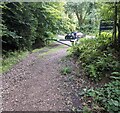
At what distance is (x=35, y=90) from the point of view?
4652mm

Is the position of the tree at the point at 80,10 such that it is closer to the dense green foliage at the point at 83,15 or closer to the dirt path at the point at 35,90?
the dense green foliage at the point at 83,15

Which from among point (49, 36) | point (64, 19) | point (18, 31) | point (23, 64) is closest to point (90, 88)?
point (23, 64)

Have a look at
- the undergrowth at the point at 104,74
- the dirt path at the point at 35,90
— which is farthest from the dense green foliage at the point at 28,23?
the undergrowth at the point at 104,74

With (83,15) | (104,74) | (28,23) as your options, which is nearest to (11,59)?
(28,23)

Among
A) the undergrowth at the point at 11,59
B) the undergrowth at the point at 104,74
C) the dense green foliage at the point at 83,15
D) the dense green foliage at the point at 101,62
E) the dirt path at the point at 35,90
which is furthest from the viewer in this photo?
the dense green foliage at the point at 83,15

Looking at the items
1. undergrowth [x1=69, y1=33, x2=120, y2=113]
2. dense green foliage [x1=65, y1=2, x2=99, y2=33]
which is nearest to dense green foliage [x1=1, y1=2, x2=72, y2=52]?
undergrowth [x1=69, y1=33, x2=120, y2=113]

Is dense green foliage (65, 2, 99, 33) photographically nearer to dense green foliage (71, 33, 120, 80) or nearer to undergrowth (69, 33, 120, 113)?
undergrowth (69, 33, 120, 113)

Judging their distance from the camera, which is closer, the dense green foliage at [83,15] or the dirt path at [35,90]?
the dirt path at [35,90]

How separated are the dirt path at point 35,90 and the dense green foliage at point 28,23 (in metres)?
1.53

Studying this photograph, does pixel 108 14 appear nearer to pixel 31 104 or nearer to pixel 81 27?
pixel 31 104

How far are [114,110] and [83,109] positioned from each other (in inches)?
22.7

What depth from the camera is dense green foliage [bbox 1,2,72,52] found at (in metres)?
7.36

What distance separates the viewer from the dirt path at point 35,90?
396 cm

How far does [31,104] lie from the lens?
13.2ft
